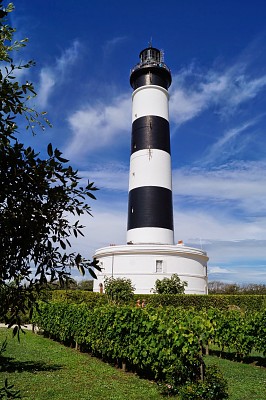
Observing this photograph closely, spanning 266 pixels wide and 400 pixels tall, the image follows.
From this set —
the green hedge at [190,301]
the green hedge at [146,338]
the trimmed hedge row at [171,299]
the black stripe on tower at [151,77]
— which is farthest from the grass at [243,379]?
the black stripe on tower at [151,77]

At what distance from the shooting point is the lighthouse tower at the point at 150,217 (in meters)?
25.7

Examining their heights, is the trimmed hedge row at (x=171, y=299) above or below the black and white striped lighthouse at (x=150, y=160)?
below

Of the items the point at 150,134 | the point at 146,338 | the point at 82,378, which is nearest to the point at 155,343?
the point at 146,338

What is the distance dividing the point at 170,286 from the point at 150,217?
5.49m

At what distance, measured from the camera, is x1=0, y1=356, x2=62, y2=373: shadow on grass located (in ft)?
26.2

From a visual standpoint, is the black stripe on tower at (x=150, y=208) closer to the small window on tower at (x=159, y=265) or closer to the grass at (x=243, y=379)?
the small window on tower at (x=159, y=265)

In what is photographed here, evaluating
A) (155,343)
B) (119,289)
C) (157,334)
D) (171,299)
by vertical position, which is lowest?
(155,343)

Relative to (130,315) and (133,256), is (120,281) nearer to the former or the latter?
(133,256)

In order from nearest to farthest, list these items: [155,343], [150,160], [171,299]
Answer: [155,343] < [171,299] < [150,160]

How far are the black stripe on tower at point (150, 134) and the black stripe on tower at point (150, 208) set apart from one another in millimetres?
3750

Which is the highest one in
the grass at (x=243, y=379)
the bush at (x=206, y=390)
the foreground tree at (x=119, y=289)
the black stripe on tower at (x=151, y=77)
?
the black stripe on tower at (x=151, y=77)

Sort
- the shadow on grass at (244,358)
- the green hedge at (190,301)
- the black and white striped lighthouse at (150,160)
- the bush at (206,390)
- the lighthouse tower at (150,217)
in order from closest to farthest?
the bush at (206,390), the shadow on grass at (244,358), the green hedge at (190,301), the lighthouse tower at (150,217), the black and white striped lighthouse at (150,160)

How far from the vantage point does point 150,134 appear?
28.3 m

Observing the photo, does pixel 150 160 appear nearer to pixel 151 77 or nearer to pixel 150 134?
pixel 150 134
